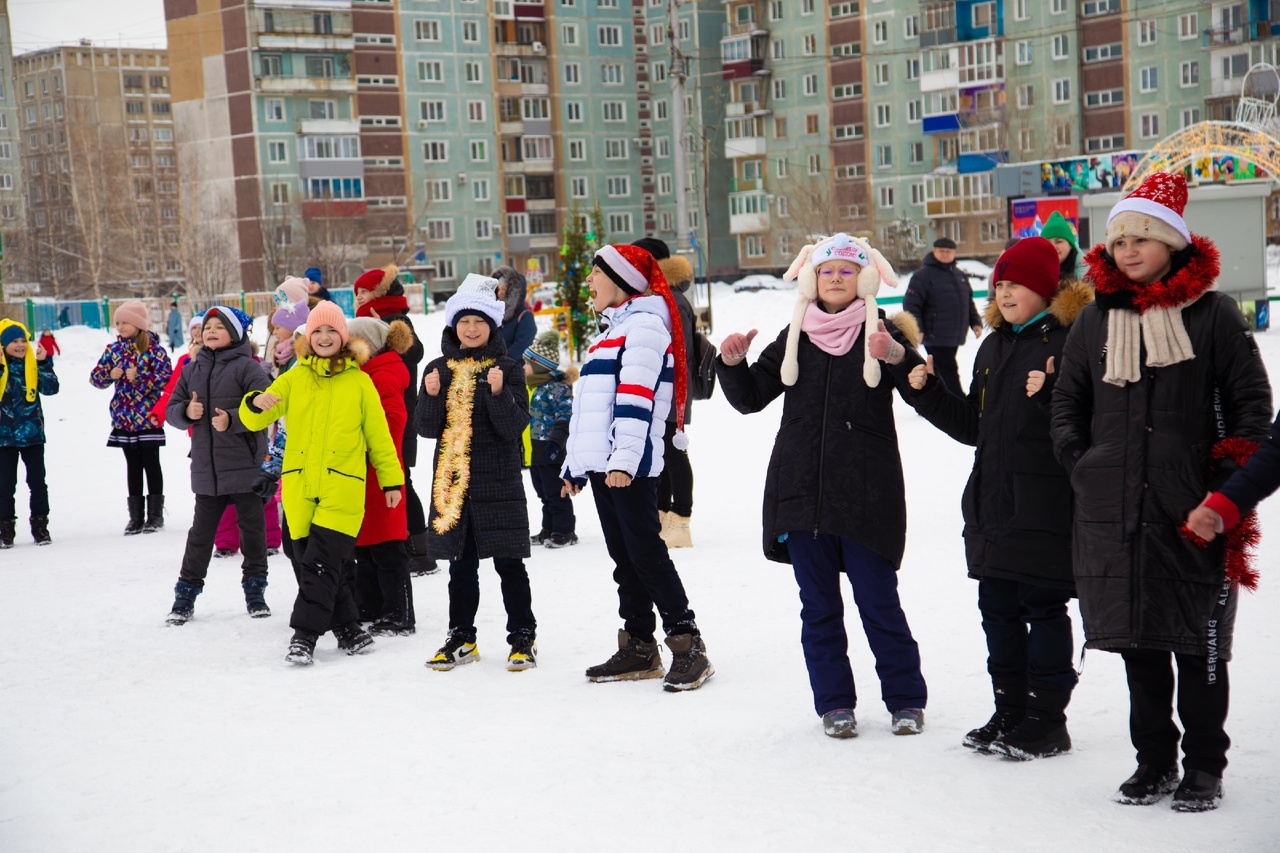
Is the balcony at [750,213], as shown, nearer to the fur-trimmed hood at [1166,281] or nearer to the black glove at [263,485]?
the black glove at [263,485]

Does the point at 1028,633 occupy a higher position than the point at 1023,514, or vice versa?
the point at 1023,514

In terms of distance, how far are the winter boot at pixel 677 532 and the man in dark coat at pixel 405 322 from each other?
5.04 feet

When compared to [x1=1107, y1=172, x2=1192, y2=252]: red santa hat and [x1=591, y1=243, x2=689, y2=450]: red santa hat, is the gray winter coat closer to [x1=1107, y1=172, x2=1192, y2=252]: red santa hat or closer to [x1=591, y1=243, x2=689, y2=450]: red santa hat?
[x1=591, y1=243, x2=689, y2=450]: red santa hat

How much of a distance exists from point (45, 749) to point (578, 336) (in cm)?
1952

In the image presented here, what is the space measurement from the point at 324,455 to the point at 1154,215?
3973mm

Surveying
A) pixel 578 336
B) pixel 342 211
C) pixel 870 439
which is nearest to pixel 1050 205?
pixel 578 336

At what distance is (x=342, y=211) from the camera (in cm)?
6912

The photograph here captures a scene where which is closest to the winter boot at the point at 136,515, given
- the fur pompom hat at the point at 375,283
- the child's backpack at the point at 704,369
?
the fur pompom hat at the point at 375,283

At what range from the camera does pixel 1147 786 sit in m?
4.00

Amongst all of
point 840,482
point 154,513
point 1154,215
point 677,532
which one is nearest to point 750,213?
point 154,513

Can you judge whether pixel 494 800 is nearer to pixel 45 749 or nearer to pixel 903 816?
pixel 903 816

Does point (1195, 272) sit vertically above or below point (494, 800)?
above

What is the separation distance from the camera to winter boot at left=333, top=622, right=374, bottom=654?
6.70 meters

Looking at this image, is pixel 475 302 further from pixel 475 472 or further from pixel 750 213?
pixel 750 213
